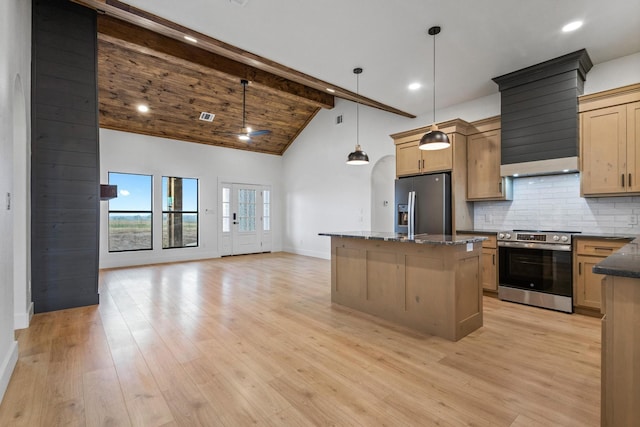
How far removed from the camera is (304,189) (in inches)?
345

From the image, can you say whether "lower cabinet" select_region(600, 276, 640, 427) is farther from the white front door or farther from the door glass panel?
the door glass panel

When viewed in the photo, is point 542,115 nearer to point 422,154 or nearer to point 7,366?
point 422,154

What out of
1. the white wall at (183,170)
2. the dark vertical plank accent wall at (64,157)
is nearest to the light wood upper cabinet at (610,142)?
the dark vertical plank accent wall at (64,157)

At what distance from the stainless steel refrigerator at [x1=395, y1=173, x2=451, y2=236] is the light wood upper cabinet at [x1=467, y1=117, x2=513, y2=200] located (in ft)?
1.47

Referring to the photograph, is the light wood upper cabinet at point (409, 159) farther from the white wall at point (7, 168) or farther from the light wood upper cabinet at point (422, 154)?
the white wall at point (7, 168)

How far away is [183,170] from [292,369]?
22.1ft

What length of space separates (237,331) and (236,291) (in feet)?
5.35

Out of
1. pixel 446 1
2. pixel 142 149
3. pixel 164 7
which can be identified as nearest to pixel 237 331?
pixel 164 7

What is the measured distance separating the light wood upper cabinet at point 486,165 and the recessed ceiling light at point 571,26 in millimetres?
Result: 1409

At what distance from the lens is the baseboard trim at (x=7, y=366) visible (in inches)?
77.5

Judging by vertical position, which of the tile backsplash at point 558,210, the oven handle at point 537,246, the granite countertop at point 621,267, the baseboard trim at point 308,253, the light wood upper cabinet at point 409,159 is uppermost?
the light wood upper cabinet at point 409,159

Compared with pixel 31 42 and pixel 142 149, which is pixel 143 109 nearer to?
pixel 142 149

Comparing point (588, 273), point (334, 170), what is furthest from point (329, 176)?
point (588, 273)

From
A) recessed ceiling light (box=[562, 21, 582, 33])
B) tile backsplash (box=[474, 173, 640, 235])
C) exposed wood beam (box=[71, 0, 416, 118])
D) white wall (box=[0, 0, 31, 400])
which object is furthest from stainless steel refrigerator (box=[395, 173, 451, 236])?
white wall (box=[0, 0, 31, 400])
